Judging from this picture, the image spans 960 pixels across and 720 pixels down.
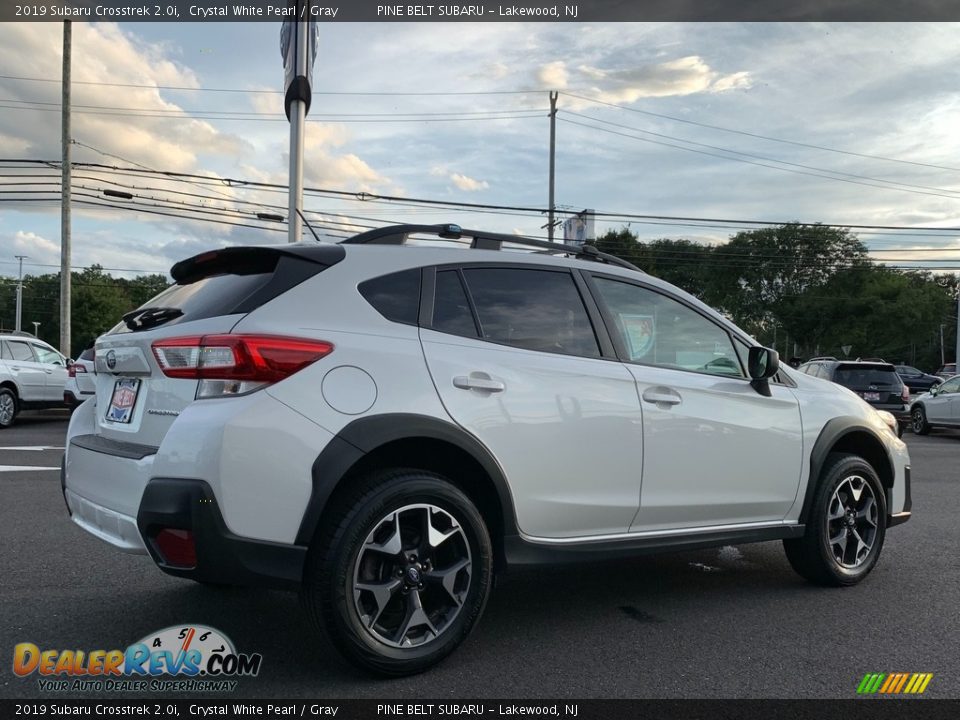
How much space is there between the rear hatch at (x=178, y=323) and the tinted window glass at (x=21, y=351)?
1385cm

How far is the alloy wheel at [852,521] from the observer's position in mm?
4703

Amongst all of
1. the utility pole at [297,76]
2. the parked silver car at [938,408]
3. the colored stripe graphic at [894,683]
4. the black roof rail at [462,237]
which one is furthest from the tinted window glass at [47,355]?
the parked silver car at [938,408]

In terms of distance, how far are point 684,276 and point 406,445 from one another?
69.5 meters

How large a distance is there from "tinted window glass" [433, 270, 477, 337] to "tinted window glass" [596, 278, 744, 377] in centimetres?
86

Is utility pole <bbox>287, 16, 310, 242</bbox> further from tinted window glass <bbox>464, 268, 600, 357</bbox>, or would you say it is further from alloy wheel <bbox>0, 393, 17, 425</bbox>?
tinted window glass <bbox>464, 268, 600, 357</bbox>

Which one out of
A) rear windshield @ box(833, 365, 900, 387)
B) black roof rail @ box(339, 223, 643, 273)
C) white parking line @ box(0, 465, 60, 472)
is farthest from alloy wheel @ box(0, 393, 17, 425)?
rear windshield @ box(833, 365, 900, 387)

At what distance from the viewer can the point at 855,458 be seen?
15.8 feet

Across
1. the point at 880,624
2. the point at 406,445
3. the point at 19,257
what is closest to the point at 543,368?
the point at 406,445

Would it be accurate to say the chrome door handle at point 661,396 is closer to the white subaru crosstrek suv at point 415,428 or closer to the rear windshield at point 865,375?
the white subaru crosstrek suv at point 415,428

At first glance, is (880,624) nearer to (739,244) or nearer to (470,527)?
(470,527)

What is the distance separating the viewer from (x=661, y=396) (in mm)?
3980

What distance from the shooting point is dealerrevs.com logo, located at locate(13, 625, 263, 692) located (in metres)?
3.16
